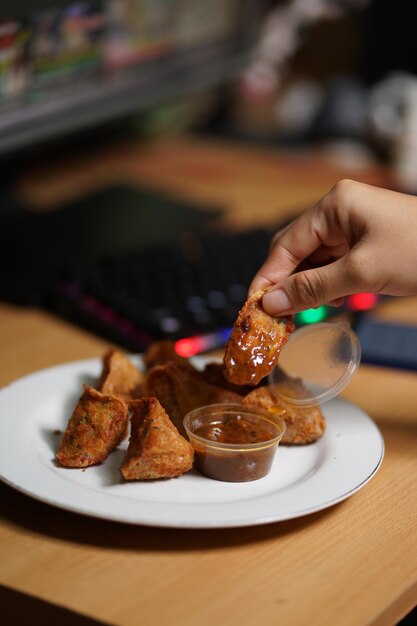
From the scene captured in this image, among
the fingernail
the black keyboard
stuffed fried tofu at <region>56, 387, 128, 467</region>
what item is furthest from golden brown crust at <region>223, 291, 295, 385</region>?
the black keyboard

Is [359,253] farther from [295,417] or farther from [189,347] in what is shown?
[189,347]

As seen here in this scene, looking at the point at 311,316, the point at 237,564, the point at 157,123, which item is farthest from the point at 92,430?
the point at 157,123

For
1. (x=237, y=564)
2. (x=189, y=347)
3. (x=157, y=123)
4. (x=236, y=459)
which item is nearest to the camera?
(x=237, y=564)

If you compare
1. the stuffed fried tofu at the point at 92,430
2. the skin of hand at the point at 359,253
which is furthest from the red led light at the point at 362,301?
the stuffed fried tofu at the point at 92,430

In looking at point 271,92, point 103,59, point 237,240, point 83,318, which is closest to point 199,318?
point 83,318

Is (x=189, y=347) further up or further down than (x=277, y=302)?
further down

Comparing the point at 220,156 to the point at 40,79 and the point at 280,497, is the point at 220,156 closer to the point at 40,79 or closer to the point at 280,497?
the point at 40,79

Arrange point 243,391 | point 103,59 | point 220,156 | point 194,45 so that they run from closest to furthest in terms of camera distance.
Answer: point 243,391 → point 103,59 → point 194,45 → point 220,156
